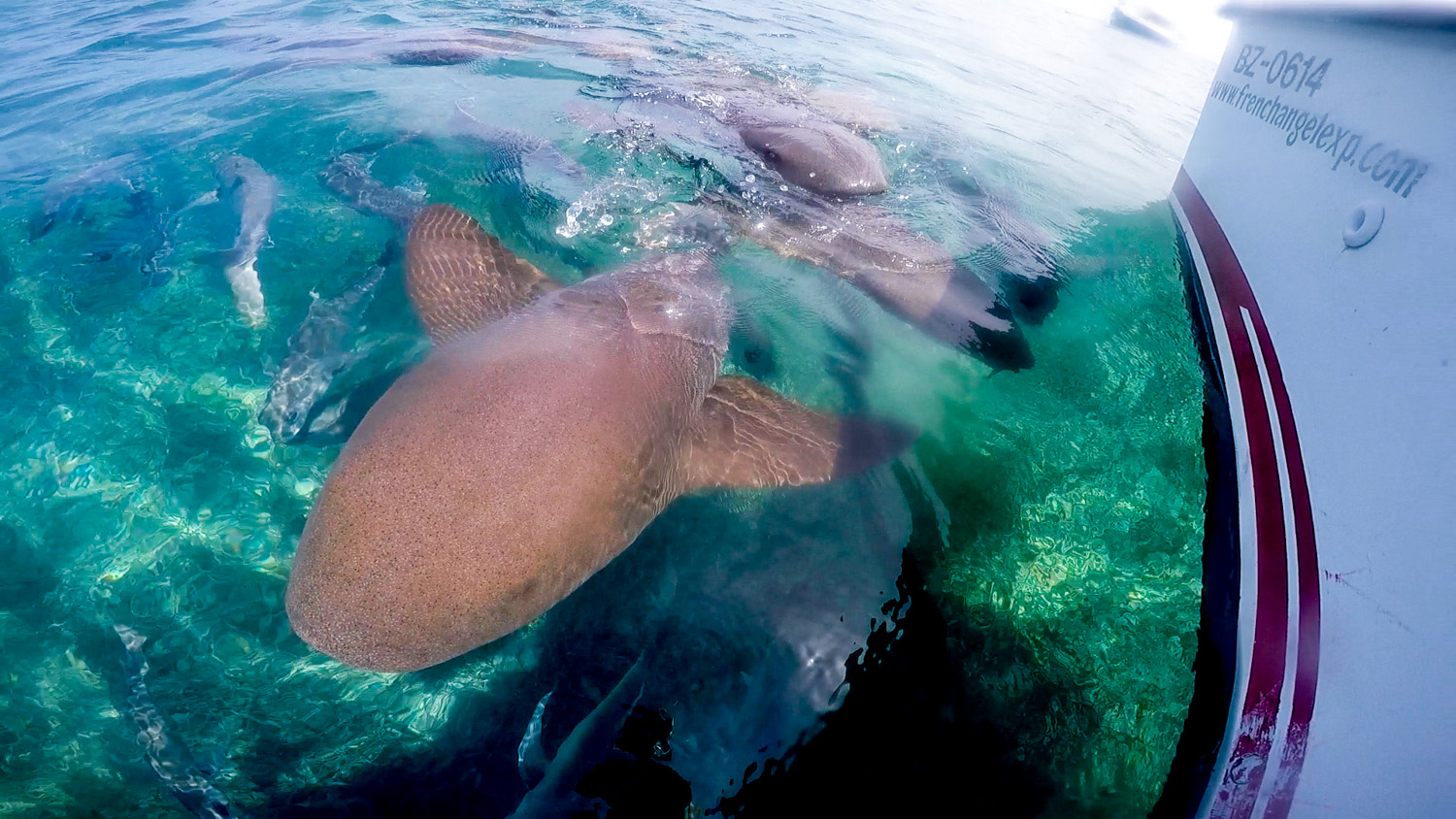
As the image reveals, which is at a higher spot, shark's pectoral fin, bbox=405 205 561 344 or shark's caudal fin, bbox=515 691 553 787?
shark's pectoral fin, bbox=405 205 561 344

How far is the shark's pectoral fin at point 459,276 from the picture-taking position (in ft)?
12.1

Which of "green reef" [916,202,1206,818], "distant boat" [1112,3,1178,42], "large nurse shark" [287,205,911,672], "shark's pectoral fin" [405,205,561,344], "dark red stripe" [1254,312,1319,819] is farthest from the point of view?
"distant boat" [1112,3,1178,42]

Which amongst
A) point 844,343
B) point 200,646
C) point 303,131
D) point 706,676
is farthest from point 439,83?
point 706,676

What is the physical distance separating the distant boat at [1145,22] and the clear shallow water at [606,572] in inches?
969

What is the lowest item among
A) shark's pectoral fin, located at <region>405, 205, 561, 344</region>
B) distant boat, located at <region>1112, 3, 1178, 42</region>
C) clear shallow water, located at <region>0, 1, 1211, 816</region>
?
clear shallow water, located at <region>0, 1, 1211, 816</region>

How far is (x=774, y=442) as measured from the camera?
11.6ft

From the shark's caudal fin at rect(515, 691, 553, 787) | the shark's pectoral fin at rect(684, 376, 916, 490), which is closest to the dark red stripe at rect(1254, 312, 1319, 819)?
the shark's pectoral fin at rect(684, 376, 916, 490)

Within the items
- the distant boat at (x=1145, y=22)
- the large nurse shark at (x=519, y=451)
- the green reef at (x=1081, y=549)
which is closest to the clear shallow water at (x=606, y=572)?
the green reef at (x=1081, y=549)

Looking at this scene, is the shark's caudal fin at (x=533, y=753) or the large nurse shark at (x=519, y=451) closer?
the large nurse shark at (x=519, y=451)

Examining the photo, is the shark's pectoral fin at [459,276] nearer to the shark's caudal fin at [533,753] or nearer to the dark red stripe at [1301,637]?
the shark's caudal fin at [533,753]

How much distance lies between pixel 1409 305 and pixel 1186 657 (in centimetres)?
160

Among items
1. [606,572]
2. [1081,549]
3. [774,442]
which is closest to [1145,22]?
[1081,549]

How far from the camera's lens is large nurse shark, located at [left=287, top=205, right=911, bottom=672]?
2240 mm

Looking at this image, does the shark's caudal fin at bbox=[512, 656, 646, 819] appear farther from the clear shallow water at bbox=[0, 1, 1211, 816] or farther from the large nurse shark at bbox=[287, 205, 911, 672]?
the large nurse shark at bbox=[287, 205, 911, 672]
